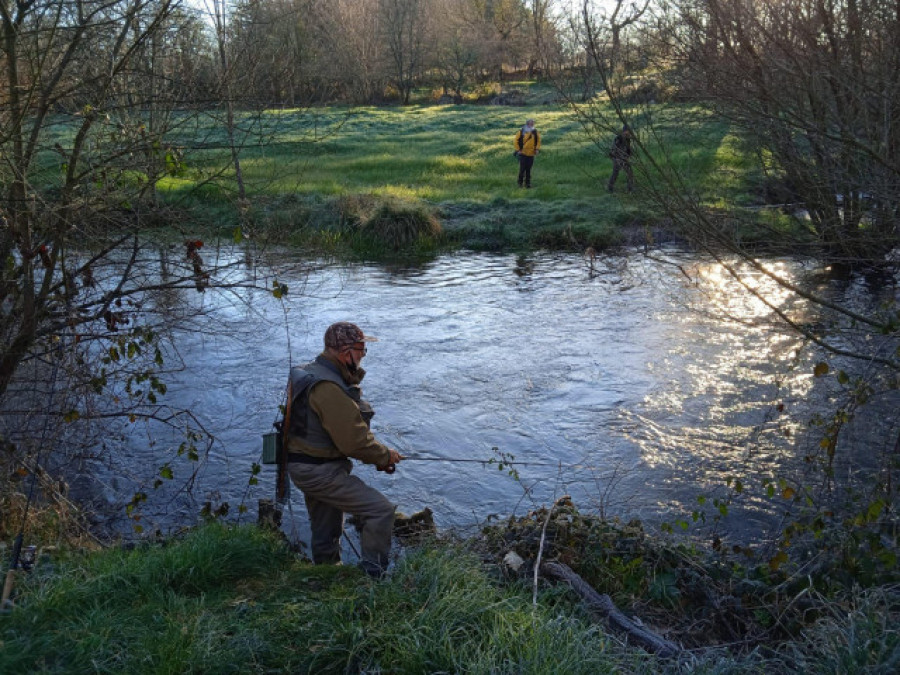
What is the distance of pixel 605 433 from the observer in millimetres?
9391

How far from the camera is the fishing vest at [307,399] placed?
5762mm

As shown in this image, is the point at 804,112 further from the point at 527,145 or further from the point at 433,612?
the point at 527,145

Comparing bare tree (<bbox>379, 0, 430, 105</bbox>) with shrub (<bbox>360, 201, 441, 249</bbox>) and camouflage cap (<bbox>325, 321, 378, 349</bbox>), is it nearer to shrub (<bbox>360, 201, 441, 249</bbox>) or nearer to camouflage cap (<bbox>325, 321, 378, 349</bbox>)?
shrub (<bbox>360, 201, 441, 249</bbox>)

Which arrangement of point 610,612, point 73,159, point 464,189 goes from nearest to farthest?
point 610,612 → point 73,159 → point 464,189

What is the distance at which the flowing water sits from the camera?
26.3 feet

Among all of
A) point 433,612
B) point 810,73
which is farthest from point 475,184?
point 433,612

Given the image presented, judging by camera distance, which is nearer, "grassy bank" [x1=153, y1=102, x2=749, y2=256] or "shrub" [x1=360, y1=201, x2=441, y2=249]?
"grassy bank" [x1=153, y1=102, x2=749, y2=256]

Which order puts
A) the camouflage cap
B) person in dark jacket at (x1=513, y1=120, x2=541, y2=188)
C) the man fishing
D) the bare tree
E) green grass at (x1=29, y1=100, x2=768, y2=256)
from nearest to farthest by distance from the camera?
the man fishing < the camouflage cap < green grass at (x1=29, y1=100, x2=768, y2=256) < person in dark jacket at (x1=513, y1=120, x2=541, y2=188) < the bare tree

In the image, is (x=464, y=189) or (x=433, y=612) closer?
(x=433, y=612)

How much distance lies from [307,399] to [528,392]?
5123 millimetres

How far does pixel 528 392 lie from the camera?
34.6 feet

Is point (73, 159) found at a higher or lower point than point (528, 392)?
higher

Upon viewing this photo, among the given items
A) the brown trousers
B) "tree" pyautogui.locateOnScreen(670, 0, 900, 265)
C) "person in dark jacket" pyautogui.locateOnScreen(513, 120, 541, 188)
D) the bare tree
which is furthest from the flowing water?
the bare tree

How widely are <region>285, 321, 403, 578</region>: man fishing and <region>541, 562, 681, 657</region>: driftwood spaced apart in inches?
46.1
